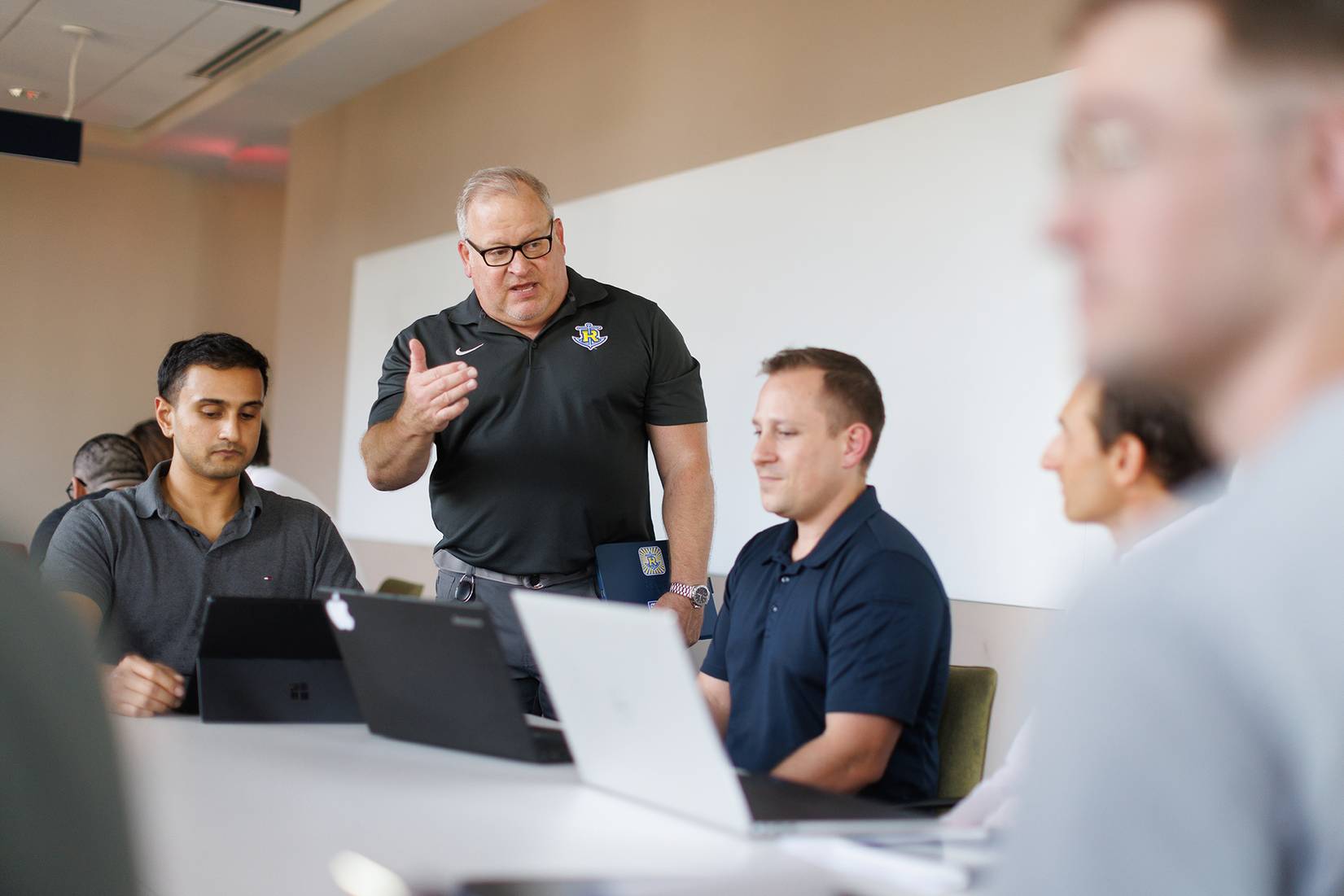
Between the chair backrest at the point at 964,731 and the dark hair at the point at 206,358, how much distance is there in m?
1.64

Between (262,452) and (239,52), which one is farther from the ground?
(239,52)

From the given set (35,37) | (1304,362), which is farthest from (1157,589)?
(35,37)

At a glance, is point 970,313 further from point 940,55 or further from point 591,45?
point 591,45

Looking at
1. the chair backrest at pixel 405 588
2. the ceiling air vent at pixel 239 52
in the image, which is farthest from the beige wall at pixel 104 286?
the chair backrest at pixel 405 588

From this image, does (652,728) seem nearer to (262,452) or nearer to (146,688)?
(146,688)

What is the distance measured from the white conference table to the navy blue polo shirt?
44 cm

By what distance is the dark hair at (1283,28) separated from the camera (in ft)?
1.91

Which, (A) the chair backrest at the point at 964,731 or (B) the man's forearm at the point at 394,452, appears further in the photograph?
(B) the man's forearm at the point at 394,452

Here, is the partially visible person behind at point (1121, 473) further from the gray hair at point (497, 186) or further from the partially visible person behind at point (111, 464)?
the partially visible person behind at point (111, 464)

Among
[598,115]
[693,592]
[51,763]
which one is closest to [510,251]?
[693,592]

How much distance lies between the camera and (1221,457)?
0.65m

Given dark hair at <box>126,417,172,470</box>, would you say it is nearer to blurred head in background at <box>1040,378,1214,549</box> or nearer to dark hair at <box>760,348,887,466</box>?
dark hair at <box>760,348,887,466</box>

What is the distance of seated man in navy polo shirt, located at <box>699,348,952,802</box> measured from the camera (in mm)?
1922

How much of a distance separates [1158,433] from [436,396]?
1368 mm
